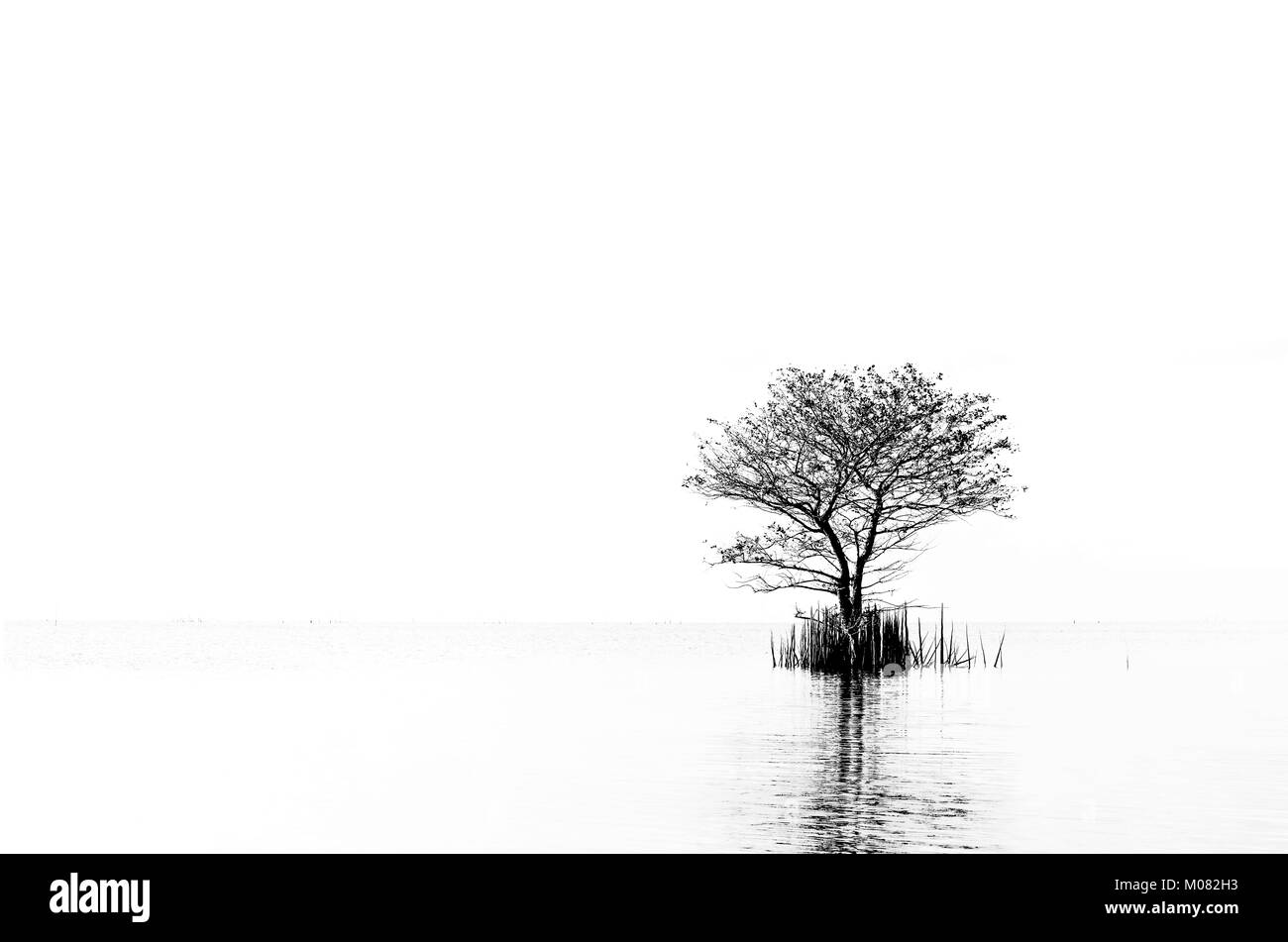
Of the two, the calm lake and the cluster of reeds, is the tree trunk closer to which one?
the cluster of reeds

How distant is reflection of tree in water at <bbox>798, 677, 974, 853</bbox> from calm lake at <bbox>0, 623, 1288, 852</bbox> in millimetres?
50

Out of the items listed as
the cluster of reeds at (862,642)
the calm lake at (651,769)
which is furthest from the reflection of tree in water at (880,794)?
the cluster of reeds at (862,642)

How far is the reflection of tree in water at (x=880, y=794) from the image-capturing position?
1116 cm

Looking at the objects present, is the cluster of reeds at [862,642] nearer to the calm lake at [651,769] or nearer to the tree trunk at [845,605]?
the tree trunk at [845,605]

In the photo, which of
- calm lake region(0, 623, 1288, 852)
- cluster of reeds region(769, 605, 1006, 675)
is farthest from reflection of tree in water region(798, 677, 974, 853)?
cluster of reeds region(769, 605, 1006, 675)

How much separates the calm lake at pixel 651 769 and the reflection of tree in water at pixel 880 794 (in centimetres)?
5

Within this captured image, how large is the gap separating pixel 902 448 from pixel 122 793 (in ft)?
91.3

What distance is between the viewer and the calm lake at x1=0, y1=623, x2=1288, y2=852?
1190 centimetres

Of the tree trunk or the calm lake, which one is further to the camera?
the tree trunk

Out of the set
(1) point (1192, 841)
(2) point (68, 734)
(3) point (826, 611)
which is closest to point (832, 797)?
(1) point (1192, 841)

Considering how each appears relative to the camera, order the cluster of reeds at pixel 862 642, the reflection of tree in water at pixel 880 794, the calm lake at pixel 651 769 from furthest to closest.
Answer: the cluster of reeds at pixel 862 642 < the calm lake at pixel 651 769 < the reflection of tree in water at pixel 880 794

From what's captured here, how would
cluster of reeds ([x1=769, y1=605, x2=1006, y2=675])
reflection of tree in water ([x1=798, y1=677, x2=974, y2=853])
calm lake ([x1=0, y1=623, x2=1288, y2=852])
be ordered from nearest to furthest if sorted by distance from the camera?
reflection of tree in water ([x1=798, y1=677, x2=974, y2=853])
calm lake ([x1=0, y1=623, x2=1288, y2=852])
cluster of reeds ([x1=769, y1=605, x2=1006, y2=675])
